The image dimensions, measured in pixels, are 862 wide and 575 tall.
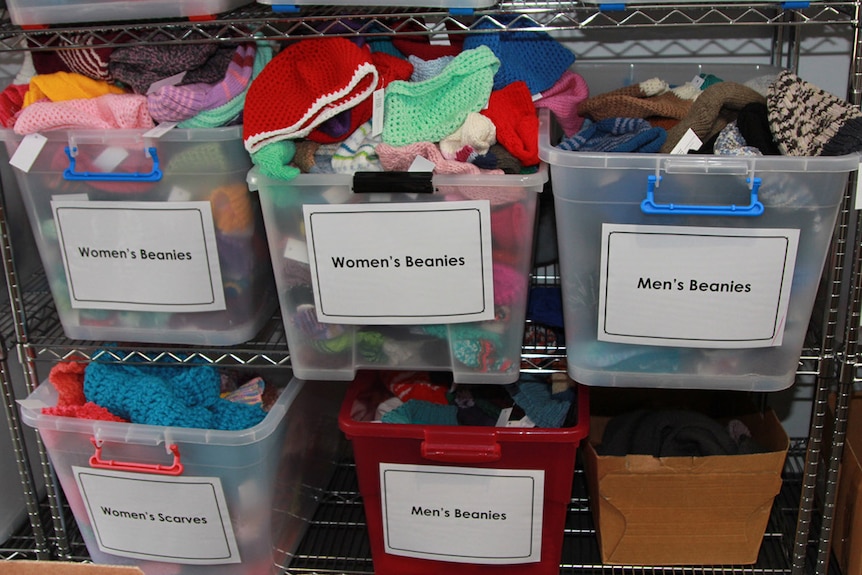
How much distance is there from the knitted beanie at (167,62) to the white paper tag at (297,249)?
0.73ft

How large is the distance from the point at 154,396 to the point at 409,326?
0.36 meters

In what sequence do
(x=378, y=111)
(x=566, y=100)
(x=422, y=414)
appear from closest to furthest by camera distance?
(x=378, y=111) → (x=566, y=100) → (x=422, y=414)

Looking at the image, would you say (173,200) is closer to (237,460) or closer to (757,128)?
(237,460)

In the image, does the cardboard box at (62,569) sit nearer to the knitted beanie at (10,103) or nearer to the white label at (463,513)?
the white label at (463,513)

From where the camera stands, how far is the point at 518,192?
940 millimetres

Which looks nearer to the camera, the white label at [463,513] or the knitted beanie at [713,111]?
the knitted beanie at [713,111]

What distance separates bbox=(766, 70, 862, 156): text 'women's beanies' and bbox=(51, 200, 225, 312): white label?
2.23ft

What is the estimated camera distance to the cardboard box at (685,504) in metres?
1.10

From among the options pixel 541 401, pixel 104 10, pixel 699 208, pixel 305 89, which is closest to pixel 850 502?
pixel 541 401

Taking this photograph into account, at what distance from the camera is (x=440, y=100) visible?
3.25 feet

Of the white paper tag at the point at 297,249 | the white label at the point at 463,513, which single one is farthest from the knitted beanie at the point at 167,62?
the white label at the point at 463,513

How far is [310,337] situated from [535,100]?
0.42m

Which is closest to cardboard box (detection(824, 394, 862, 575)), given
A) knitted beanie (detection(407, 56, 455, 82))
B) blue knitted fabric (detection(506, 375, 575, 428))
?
blue knitted fabric (detection(506, 375, 575, 428))

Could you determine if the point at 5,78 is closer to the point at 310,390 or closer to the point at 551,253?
the point at 310,390
